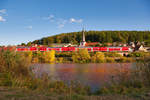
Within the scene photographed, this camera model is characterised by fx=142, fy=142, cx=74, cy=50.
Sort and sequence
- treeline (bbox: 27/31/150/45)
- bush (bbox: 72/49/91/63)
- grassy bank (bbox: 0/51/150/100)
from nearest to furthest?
grassy bank (bbox: 0/51/150/100) → bush (bbox: 72/49/91/63) → treeline (bbox: 27/31/150/45)

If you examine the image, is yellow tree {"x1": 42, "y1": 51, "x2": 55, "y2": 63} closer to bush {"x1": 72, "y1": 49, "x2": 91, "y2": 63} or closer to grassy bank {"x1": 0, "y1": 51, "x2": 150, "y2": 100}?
bush {"x1": 72, "y1": 49, "x2": 91, "y2": 63}

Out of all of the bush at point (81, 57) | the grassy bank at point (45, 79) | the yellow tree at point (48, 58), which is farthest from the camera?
the bush at point (81, 57)

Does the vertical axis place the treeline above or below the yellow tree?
above

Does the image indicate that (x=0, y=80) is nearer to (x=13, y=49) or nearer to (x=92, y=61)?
(x=13, y=49)

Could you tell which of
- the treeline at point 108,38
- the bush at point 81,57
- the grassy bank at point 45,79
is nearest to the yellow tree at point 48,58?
the bush at point 81,57

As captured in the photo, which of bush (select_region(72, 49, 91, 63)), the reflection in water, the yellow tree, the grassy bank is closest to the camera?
the grassy bank

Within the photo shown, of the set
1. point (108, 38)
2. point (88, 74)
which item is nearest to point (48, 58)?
point (88, 74)

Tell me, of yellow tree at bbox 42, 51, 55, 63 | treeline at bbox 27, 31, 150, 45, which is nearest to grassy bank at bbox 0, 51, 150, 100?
yellow tree at bbox 42, 51, 55, 63

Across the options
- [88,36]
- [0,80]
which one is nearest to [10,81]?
[0,80]

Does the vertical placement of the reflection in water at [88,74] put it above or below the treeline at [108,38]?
below

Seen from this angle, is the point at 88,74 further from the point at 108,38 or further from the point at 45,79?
the point at 108,38

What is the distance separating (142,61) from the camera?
6926 millimetres

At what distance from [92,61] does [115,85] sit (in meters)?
24.3

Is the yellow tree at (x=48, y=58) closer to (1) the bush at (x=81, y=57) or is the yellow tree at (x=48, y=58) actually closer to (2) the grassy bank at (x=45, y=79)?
(1) the bush at (x=81, y=57)
